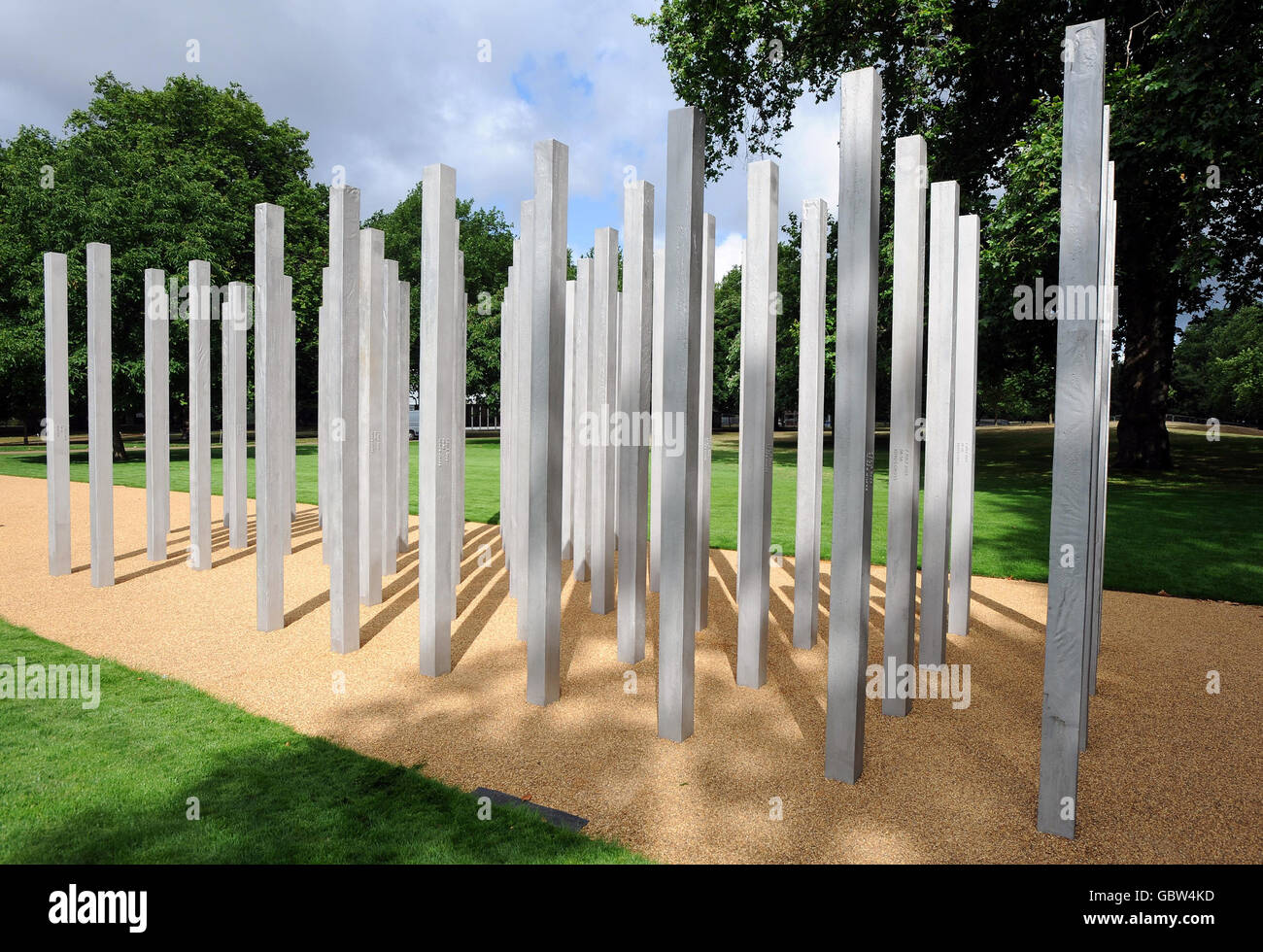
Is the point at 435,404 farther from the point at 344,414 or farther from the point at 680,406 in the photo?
the point at 680,406

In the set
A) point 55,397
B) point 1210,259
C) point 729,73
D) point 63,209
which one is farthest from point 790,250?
point 55,397

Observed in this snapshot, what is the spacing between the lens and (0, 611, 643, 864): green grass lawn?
3146 mm

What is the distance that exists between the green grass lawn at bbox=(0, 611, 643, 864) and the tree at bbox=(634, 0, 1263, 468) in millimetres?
15606

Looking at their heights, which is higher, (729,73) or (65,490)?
(729,73)

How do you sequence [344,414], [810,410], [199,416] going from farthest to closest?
[199,416], [810,410], [344,414]

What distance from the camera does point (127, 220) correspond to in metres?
24.1

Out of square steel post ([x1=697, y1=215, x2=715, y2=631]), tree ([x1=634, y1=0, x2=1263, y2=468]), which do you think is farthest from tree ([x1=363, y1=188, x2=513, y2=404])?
square steel post ([x1=697, y1=215, x2=715, y2=631])

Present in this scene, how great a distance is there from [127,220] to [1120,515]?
96.1 ft

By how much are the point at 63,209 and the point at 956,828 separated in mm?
29914

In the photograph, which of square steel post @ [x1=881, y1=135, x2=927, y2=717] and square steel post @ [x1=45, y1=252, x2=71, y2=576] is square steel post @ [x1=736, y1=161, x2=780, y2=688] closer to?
square steel post @ [x1=881, y1=135, x2=927, y2=717]

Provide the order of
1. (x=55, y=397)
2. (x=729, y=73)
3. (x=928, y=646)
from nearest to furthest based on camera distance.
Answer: (x=928, y=646) < (x=55, y=397) < (x=729, y=73)

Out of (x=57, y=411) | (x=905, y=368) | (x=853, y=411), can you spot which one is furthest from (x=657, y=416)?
(x=57, y=411)
